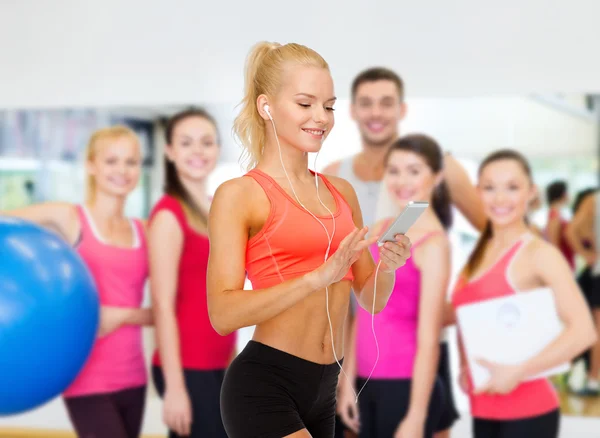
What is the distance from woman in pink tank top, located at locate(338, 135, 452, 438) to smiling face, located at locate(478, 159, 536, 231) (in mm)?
214

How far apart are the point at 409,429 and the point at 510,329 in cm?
57

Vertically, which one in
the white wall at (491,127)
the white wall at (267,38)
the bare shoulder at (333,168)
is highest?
the white wall at (267,38)

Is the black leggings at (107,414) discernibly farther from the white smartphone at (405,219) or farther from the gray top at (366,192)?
the white smartphone at (405,219)

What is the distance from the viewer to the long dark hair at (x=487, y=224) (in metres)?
3.22

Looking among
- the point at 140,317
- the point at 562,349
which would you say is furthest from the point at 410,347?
the point at 140,317

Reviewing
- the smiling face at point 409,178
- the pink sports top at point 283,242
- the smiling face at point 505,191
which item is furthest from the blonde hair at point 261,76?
the smiling face at point 505,191

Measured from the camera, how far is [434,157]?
3309 mm

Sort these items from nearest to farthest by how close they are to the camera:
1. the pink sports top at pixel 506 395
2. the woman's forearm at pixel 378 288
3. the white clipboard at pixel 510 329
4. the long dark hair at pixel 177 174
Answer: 1. the woman's forearm at pixel 378 288
2. the pink sports top at pixel 506 395
3. the white clipboard at pixel 510 329
4. the long dark hair at pixel 177 174

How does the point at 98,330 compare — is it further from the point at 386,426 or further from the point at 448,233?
the point at 448,233

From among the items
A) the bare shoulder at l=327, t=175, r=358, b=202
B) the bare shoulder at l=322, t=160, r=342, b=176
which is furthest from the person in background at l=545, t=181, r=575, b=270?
the bare shoulder at l=327, t=175, r=358, b=202

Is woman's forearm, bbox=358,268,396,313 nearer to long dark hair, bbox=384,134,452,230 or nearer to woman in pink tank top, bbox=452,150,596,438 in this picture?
woman in pink tank top, bbox=452,150,596,438

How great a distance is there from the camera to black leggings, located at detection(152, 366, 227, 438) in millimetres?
3279

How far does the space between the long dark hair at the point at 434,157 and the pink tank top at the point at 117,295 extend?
47.0 inches

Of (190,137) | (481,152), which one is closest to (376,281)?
(481,152)
